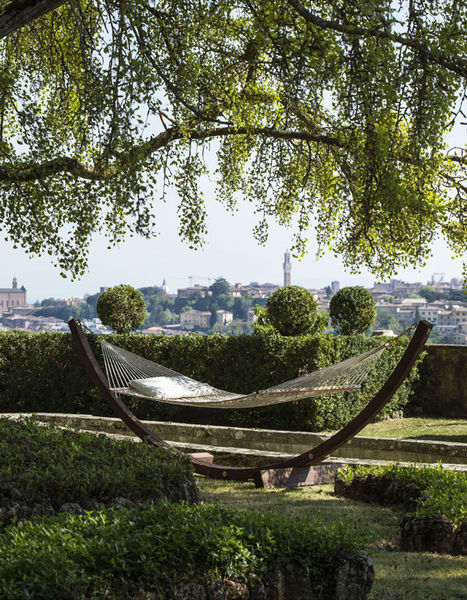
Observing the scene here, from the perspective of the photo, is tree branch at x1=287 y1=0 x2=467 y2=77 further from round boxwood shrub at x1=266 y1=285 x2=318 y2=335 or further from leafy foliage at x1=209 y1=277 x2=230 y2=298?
leafy foliage at x1=209 y1=277 x2=230 y2=298

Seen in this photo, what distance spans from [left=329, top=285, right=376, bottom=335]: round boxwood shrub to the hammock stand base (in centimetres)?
565

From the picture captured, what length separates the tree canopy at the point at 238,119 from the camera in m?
6.59

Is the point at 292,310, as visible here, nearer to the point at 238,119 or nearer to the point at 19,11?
the point at 238,119

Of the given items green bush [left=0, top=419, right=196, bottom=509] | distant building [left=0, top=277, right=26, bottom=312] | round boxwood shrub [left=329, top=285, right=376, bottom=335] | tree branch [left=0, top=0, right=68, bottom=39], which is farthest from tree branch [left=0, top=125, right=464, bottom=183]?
distant building [left=0, top=277, right=26, bottom=312]

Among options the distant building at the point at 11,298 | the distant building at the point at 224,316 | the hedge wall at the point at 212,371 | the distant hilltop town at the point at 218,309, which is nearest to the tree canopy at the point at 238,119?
the hedge wall at the point at 212,371

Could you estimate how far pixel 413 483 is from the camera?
4.95 meters

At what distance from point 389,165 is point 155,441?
136 inches

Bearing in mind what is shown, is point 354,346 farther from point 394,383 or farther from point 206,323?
point 206,323

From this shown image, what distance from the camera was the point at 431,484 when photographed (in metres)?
4.77

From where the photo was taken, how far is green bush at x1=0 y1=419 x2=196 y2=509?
391cm

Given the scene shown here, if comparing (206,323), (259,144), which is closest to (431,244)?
(259,144)

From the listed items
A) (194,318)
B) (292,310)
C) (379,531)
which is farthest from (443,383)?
(194,318)

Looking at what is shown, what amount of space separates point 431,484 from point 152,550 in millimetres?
2604

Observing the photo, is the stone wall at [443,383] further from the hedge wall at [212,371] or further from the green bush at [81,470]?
the green bush at [81,470]
